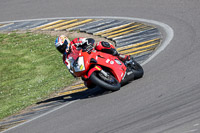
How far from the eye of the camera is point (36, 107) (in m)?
12.1

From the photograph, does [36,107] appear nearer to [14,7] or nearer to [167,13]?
[167,13]

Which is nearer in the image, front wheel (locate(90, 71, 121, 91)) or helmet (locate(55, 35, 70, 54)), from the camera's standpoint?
front wheel (locate(90, 71, 121, 91))

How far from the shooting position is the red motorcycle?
10.8m

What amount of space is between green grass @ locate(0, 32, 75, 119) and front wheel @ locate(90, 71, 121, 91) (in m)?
2.84

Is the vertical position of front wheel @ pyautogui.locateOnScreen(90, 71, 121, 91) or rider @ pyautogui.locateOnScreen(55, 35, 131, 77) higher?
rider @ pyautogui.locateOnScreen(55, 35, 131, 77)

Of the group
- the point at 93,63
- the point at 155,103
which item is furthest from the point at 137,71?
the point at 155,103

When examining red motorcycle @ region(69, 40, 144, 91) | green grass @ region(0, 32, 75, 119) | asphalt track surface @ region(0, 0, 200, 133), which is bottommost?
green grass @ region(0, 32, 75, 119)

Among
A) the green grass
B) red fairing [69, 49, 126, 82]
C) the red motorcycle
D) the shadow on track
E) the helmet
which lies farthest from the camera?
the green grass

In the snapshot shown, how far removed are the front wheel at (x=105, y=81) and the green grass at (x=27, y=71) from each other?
2838mm

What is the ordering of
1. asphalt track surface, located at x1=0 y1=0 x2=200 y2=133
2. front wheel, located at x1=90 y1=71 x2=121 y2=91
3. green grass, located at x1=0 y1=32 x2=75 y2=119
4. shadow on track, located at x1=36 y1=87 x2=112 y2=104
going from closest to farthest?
asphalt track surface, located at x1=0 y1=0 x2=200 y2=133 → front wheel, located at x1=90 y1=71 x2=121 y2=91 → shadow on track, located at x1=36 y1=87 x2=112 y2=104 → green grass, located at x1=0 y1=32 x2=75 y2=119

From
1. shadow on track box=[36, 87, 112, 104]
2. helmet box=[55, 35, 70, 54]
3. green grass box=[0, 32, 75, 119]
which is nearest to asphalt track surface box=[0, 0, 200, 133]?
shadow on track box=[36, 87, 112, 104]

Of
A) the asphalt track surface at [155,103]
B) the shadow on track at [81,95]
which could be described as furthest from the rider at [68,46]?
the asphalt track surface at [155,103]

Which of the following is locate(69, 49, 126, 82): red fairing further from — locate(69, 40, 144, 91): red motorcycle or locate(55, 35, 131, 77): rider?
locate(55, 35, 131, 77): rider

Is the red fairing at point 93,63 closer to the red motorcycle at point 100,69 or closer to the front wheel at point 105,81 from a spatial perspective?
the red motorcycle at point 100,69
